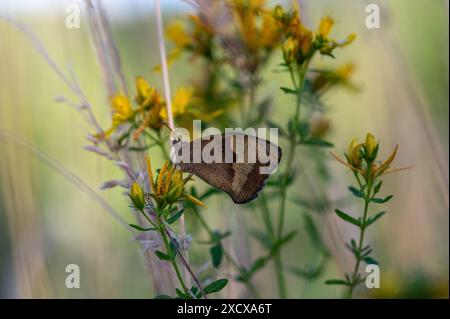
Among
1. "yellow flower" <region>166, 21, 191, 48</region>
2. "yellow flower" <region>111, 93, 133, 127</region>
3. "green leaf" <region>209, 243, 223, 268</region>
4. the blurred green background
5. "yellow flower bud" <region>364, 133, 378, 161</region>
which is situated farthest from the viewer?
the blurred green background

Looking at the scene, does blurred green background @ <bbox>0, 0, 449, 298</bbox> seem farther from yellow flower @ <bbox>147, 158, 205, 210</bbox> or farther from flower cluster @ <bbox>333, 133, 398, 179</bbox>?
yellow flower @ <bbox>147, 158, 205, 210</bbox>

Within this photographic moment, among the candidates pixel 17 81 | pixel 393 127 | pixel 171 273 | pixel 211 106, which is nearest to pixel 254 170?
pixel 171 273

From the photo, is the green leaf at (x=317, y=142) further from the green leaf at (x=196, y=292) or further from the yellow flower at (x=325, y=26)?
the green leaf at (x=196, y=292)

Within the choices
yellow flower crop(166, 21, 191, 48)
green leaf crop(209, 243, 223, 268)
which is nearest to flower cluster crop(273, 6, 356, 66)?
yellow flower crop(166, 21, 191, 48)

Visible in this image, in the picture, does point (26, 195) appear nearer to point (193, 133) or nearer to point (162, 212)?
point (193, 133)

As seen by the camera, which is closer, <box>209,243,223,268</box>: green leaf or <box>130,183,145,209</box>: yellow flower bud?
<box>130,183,145,209</box>: yellow flower bud

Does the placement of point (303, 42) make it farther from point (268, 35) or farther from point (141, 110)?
point (141, 110)
